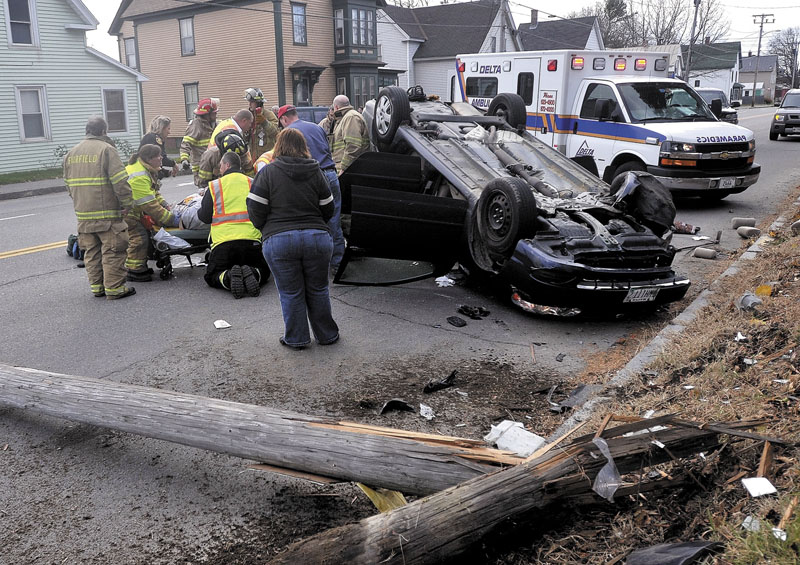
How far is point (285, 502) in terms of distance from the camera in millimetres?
3646

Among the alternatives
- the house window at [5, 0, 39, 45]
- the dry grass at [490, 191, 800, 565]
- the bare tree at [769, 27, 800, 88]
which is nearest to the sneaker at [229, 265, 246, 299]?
the dry grass at [490, 191, 800, 565]

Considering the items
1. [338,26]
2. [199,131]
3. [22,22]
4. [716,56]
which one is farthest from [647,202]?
[716,56]

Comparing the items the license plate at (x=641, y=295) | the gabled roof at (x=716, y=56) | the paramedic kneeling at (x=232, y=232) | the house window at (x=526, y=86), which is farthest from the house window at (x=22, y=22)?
the gabled roof at (x=716, y=56)

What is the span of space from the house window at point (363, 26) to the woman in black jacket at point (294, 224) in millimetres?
30145

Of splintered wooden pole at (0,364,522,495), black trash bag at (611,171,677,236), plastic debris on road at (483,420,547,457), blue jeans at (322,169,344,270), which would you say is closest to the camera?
splintered wooden pole at (0,364,522,495)

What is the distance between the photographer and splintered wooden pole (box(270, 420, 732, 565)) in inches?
110

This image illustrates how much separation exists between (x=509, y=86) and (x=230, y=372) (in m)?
10.9

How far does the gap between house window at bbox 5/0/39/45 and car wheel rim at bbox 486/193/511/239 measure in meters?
Answer: 19.7

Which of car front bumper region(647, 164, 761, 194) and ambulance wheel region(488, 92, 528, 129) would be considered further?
car front bumper region(647, 164, 761, 194)

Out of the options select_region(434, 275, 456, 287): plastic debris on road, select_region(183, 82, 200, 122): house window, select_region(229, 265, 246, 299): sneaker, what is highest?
select_region(183, 82, 200, 122): house window

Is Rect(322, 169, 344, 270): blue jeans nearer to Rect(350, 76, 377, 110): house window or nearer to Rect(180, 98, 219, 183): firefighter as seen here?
Rect(180, 98, 219, 183): firefighter

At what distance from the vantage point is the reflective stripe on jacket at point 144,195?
7.71m

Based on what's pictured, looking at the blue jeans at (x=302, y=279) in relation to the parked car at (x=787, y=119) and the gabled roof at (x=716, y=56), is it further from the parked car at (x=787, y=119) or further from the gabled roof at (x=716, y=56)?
the gabled roof at (x=716, y=56)

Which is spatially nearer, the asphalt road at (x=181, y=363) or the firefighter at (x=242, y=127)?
the asphalt road at (x=181, y=363)
